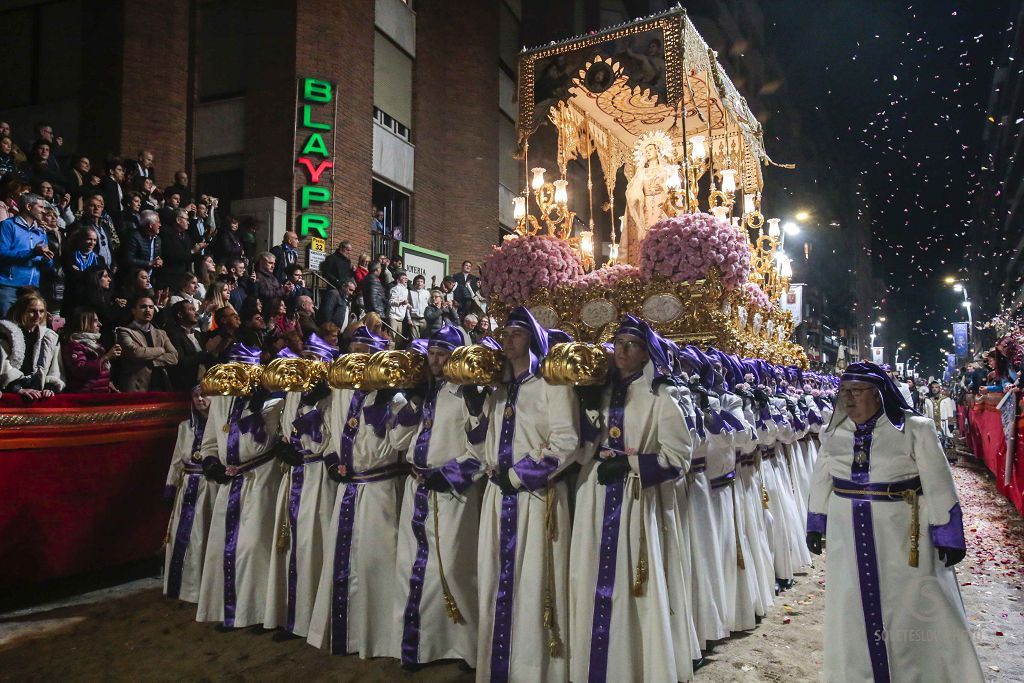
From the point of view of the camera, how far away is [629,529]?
3.90 meters

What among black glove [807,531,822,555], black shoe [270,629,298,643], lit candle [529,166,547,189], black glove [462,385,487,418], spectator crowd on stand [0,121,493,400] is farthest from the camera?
lit candle [529,166,547,189]

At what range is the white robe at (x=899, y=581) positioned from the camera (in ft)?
11.1

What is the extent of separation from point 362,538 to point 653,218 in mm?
6303

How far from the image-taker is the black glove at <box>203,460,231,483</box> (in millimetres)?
5395

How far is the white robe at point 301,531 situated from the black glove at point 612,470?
7.15ft

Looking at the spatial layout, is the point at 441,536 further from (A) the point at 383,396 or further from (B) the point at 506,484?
(A) the point at 383,396

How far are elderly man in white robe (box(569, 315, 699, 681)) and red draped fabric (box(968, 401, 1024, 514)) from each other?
6.72 m

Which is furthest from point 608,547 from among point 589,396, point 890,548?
point 890,548

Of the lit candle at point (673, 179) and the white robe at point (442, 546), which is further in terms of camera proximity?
the lit candle at point (673, 179)

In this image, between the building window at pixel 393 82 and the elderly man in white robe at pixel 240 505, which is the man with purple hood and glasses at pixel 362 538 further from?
the building window at pixel 393 82

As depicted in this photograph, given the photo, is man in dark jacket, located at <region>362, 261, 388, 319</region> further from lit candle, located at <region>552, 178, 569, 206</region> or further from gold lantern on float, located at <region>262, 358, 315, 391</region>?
gold lantern on float, located at <region>262, 358, 315, 391</region>

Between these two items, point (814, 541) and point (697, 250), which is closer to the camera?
point (814, 541)

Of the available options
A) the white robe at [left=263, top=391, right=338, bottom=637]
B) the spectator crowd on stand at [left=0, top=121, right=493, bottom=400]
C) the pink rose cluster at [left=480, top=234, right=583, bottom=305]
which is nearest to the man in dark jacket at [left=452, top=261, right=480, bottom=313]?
the spectator crowd on stand at [left=0, top=121, right=493, bottom=400]

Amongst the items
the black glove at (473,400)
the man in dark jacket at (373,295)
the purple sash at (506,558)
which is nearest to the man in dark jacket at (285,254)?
the man in dark jacket at (373,295)
